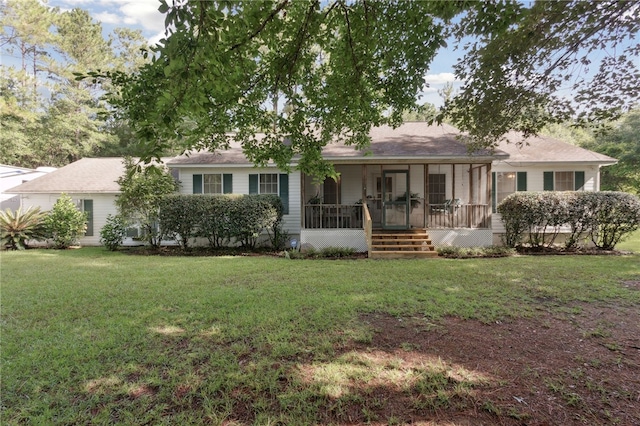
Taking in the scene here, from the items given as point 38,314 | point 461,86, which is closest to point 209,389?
point 38,314

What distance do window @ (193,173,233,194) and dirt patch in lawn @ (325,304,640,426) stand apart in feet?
33.6

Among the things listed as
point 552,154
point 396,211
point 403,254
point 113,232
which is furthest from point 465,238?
point 113,232

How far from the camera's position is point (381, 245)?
10.6 m

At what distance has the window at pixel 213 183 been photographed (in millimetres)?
13367

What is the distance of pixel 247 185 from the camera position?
13359 millimetres

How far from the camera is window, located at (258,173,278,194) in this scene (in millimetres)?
13297

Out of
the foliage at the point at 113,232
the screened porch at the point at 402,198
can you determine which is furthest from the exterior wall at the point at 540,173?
the foliage at the point at 113,232

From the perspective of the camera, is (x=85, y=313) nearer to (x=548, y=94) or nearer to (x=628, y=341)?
(x=628, y=341)

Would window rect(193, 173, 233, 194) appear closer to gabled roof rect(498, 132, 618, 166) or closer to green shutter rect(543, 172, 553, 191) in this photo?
gabled roof rect(498, 132, 618, 166)

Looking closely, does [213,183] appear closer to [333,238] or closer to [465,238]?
[333,238]

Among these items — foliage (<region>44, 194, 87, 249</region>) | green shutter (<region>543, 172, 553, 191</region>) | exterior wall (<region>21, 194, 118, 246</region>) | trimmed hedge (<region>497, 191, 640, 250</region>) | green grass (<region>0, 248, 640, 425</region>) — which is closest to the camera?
green grass (<region>0, 248, 640, 425</region>)

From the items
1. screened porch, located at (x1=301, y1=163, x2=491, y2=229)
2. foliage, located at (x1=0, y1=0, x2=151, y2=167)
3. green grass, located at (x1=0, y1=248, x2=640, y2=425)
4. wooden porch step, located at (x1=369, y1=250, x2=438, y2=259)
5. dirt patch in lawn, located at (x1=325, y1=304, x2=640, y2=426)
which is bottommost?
dirt patch in lawn, located at (x1=325, y1=304, x2=640, y2=426)

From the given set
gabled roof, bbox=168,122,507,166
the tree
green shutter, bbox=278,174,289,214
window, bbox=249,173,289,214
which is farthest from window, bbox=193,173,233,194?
the tree

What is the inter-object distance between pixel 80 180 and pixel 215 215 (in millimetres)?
8259
